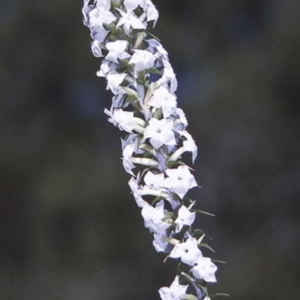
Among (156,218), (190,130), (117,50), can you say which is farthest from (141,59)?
(190,130)

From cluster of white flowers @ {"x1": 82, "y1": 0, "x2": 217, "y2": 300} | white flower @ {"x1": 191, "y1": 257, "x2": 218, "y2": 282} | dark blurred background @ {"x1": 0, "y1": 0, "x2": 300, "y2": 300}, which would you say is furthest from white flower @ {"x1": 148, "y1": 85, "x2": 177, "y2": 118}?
dark blurred background @ {"x1": 0, "y1": 0, "x2": 300, "y2": 300}

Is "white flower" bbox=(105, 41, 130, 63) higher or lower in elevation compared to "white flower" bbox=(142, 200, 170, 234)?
higher

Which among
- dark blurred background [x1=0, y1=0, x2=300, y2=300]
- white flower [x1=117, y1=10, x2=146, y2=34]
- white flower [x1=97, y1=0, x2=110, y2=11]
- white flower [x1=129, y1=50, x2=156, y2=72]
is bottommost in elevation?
dark blurred background [x1=0, y1=0, x2=300, y2=300]

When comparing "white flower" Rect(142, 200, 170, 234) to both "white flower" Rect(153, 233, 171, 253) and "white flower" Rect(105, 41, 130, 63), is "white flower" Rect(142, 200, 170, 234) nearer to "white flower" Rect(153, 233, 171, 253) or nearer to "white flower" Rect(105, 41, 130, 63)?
"white flower" Rect(153, 233, 171, 253)

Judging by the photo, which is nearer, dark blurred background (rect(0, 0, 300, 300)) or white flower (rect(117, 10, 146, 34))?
white flower (rect(117, 10, 146, 34))

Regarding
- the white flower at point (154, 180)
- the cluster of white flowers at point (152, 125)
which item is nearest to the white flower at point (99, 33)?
the cluster of white flowers at point (152, 125)

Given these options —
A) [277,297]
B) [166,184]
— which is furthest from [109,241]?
[166,184]

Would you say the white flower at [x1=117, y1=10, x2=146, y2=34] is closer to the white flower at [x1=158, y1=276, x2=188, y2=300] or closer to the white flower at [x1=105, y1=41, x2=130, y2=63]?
the white flower at [x1=105, y1=41, x2=130, y2=63]
